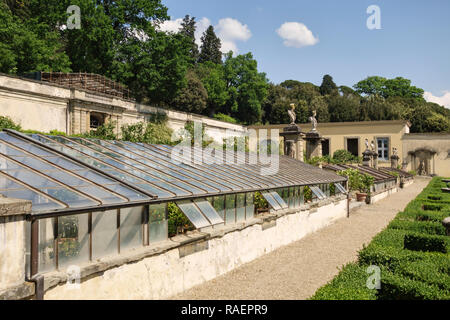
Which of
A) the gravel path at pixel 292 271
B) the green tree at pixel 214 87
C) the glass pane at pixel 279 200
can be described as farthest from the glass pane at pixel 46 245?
the green tree at pixel 214 87

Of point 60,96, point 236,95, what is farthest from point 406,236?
point 236,95

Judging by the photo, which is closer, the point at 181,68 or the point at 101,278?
the point at 101,278

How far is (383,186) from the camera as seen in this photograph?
28.3m

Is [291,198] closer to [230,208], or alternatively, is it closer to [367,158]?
[230,208]

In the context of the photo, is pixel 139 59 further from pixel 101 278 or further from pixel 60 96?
pixel 101 278

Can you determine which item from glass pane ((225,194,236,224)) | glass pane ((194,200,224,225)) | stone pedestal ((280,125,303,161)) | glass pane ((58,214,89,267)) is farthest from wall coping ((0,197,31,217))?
stone pedestal ((280,125,303,161))

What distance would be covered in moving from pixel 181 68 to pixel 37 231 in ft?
108

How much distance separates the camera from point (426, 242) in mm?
9633

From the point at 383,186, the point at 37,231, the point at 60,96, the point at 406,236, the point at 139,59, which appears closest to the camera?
the point at 37,231

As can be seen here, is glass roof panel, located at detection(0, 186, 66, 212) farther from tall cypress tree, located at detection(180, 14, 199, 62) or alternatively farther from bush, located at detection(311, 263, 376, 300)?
tall cypress tree, located at detection(180, 14, 199, 62)

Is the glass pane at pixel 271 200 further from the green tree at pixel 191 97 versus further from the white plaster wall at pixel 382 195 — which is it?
the green tree at pixel 191 97

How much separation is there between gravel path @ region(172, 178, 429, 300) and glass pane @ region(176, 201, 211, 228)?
132 cm

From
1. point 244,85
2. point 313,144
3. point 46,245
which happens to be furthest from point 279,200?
point 244,85

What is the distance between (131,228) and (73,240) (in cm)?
120
